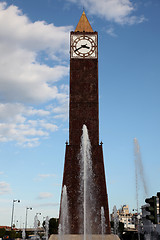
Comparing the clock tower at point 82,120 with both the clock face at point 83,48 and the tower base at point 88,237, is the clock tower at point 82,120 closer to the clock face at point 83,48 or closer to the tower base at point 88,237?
the clock face at point 83,48

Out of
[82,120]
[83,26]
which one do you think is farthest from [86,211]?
[83,26]

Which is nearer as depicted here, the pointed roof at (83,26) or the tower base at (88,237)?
the tower base at (88,237)

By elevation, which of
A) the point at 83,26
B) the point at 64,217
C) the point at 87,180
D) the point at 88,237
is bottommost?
the point at 88,237

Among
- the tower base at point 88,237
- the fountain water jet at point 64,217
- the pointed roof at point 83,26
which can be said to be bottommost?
the tower base at point 88,237

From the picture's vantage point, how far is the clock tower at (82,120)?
103 ft

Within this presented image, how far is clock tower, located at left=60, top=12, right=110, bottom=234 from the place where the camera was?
31.5 metres

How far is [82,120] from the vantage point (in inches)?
1385

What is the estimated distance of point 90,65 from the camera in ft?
121

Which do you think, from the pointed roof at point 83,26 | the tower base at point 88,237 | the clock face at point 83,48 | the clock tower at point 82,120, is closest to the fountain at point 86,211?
the tower base at point 88,237

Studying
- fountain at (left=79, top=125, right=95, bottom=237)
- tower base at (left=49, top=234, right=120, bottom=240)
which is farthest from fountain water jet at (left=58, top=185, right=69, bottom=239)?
fountain at (left=79, top=125, right=95, bottom=237)

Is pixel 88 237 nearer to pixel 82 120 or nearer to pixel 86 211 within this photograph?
pixel 86 211

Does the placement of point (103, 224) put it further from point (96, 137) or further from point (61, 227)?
point (96, 137)

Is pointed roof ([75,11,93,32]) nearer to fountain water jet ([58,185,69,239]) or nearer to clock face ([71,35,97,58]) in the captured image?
clock face ([71,35,97,58])

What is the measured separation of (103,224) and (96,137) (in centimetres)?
883
